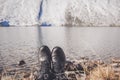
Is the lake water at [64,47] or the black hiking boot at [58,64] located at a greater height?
the black hiking boot at [58,64]

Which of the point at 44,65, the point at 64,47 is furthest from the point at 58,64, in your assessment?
the point at 64,47

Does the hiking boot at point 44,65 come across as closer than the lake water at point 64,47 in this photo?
Yes

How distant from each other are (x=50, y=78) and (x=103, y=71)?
1249 mm

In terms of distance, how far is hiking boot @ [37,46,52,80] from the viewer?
7.18 metres

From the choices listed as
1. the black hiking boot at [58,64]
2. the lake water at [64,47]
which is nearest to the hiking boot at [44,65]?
the black hiking boot at [58,64]

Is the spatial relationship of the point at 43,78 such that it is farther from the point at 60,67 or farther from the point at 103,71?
the point at 103,71

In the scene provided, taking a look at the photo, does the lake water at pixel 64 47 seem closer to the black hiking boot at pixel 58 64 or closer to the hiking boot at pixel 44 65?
the black hiking boot at pixel 58 64

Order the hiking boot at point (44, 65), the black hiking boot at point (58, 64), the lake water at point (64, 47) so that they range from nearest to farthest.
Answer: the hiking boot at point (44, 65) → the black hiking boot at point (58, 64) → the lake water at point (64, 47)

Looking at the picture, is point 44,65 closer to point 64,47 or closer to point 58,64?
point 58,64

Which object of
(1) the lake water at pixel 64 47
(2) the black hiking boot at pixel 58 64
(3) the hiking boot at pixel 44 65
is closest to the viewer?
(3) the hiking boot at pixel 44 65

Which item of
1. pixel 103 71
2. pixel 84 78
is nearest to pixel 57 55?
pixel 84 78

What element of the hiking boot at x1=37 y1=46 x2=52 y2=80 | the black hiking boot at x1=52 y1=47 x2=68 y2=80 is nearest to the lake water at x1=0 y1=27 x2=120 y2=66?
the black hiking boot at x1=52 y1=47 x2=68 y2=80

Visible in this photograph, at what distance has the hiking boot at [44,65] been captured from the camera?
718 cm

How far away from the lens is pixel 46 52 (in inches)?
322
